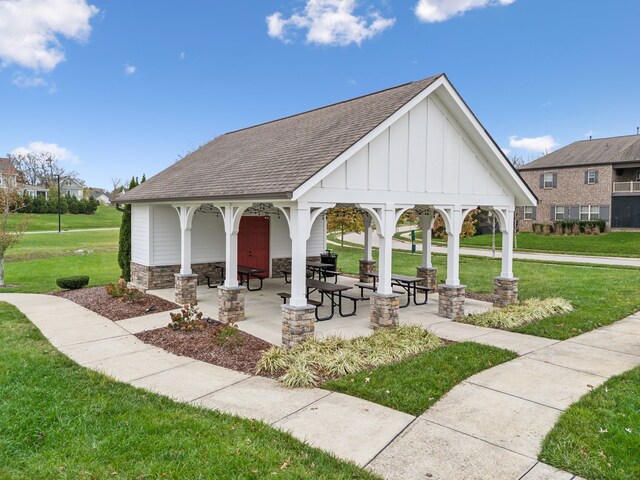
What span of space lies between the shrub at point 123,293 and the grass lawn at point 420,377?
26.7 feet

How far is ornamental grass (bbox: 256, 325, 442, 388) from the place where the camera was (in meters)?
7.05

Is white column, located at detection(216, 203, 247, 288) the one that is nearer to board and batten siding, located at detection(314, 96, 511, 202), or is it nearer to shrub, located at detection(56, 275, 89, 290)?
board and batten siding, located at detection(314, 96, 511, 202)

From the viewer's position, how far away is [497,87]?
35094 mm

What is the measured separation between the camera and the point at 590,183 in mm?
→ 37062

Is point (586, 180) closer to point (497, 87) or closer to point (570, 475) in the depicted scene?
point (497, 87)

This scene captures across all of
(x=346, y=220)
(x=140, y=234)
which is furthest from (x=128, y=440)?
(x=346, y=220)

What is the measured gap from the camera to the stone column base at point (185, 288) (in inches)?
489

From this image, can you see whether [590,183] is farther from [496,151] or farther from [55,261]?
[55,261]

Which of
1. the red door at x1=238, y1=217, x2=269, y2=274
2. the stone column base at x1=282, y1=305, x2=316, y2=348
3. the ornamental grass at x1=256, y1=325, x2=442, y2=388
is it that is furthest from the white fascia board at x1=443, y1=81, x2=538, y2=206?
the red door at x1=238, y1=217, x2=269, y2=274

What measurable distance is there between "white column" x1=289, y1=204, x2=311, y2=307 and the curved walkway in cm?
194

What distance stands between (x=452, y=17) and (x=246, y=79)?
17112mm

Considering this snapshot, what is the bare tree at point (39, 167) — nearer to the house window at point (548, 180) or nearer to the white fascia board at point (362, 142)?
the house window at point (548, 180)

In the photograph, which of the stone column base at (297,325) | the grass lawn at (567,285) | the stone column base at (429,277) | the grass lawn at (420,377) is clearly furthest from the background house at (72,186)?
the grass lawn at (420,377)

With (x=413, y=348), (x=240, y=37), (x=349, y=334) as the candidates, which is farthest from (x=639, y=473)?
Result: (x=240, y=37)
